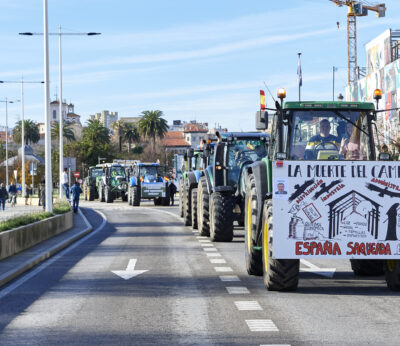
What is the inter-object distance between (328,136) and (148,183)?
42.2 meters

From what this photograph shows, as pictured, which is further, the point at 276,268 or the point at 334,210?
the point at 276,268

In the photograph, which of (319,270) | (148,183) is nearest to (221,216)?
(319,270)

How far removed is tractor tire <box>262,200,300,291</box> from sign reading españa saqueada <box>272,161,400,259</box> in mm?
305

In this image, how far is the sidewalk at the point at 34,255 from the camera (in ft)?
46.6

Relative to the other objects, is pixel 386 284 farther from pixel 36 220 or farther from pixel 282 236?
pixel 36 220

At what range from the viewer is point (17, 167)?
13600 centimetres

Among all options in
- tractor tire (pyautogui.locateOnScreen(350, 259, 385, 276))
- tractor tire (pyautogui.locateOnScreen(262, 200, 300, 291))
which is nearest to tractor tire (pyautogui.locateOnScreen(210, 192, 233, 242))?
tractor tire (pyautogui.locateOnScreen(350, 259, 385, 276))

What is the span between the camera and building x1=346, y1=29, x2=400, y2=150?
164 feet

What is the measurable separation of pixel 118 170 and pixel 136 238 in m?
37.4

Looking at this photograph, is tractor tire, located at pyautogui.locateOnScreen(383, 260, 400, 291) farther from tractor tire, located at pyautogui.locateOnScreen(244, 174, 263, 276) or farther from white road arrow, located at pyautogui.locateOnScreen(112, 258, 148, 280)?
white road arrow, located at pyautogui.locateOnScreen(112, 258, 148, 280)

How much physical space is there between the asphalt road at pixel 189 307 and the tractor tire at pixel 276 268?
0.15 m

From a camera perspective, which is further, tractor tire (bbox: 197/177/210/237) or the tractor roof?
tractor tire (bbox: 197/177/210/237)

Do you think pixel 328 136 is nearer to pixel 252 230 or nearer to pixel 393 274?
pixel 252 230

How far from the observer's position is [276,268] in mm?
11047
